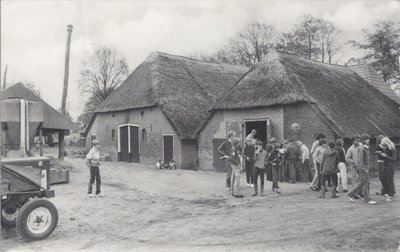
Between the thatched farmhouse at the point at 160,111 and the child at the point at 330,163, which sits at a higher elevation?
the thatched farmhouse at the point at 160,111

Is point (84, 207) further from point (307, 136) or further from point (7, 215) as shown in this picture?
point (307, 136)

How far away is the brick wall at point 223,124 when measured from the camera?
54.6 feet

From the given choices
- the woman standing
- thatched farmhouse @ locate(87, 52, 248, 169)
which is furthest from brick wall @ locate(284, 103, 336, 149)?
thatched farmhouse @ locate(87, 52, 248, 169)

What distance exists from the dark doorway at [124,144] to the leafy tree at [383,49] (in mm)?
14160

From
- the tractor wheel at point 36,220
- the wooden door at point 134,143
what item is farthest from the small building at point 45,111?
the tractor wheel at point 36,220

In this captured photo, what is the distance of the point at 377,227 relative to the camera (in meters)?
7.72

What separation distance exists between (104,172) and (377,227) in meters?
13.5

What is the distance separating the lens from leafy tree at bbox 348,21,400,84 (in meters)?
21.3

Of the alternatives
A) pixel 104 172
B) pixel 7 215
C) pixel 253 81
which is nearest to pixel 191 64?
pixel 253 81

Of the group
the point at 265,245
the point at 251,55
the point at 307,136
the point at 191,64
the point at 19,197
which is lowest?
the point at 265,245

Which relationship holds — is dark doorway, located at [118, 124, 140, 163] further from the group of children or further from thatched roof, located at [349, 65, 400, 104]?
thatched roof, located at [349, 65, 400, 104]

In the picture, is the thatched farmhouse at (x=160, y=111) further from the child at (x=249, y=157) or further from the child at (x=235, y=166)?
the child at (x=235, y=166)

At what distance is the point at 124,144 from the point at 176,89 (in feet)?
15.7

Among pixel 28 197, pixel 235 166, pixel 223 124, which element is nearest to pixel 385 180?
pixel 235 166
